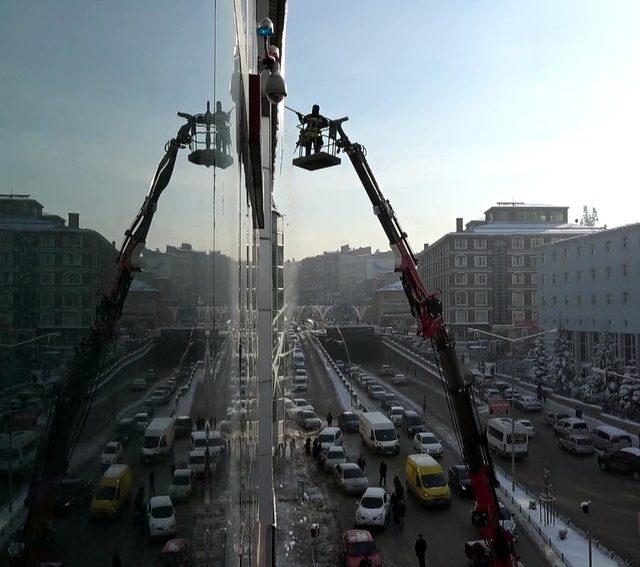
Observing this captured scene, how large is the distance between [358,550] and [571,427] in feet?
40.0

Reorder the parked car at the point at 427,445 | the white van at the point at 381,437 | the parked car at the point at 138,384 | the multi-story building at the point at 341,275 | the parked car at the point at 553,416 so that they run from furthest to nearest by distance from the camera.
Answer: the multi-story building at the point at 341,275, the parked car at the point at 553,416, the white van at the point at 381,437, the parked car at the point at 427,445, the parked car at the point at 138,384

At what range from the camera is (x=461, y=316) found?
38594 millimetres

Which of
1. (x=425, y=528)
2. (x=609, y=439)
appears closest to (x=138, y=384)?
(x=425, y=528)

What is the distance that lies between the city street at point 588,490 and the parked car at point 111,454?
38.8 ft

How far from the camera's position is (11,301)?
0.41m

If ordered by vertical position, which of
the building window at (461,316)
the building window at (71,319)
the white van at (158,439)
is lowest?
the building window at (461,316)

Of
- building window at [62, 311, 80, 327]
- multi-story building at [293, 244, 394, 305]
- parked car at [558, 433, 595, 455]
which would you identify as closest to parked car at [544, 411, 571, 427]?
parked car at [558, 433, 595, 455]

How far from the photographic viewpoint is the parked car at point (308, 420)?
73.9 feet

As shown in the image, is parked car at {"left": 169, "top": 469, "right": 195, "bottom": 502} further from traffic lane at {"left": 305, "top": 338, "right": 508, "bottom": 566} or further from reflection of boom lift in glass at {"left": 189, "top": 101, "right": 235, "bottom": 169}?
traffic lane at {"left": 305, "top": 338, "right": 508, "bottom": 566}

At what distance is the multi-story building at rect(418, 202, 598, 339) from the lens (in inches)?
1510

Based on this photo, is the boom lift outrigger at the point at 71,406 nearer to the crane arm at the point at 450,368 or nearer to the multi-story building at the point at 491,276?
the crane arm at the point at 450,368

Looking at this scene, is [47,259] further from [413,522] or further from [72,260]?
[413,522]

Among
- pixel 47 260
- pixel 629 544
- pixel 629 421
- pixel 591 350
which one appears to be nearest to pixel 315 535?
pixel 629 544

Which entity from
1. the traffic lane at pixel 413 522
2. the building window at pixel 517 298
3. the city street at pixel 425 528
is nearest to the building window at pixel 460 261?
the building window at pixel 517 298
